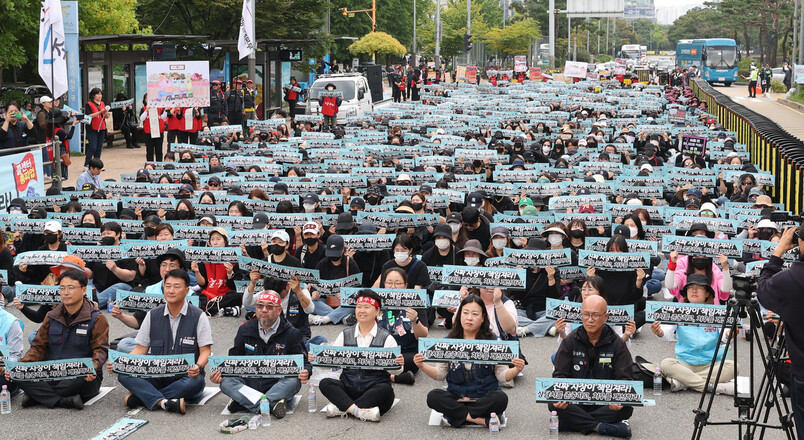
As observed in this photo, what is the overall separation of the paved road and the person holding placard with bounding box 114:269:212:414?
0.49ft

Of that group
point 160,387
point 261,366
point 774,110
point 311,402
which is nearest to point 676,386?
point 311,402

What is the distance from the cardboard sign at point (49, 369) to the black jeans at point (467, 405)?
10.5 feet

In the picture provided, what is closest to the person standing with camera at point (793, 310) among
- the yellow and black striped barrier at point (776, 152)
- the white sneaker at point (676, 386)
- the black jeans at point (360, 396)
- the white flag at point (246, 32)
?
the white sneaker at point (676, 386)

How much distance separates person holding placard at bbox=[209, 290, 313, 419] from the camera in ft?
31.4

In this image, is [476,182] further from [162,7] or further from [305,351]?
[162,7]

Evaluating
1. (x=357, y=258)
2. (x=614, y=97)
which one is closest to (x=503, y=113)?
(x=614, y=97)

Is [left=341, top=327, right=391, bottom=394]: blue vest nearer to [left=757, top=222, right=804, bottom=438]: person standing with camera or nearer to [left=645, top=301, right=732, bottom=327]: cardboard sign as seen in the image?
[left=645, top=301, right=732, bottom=327]: cardboard sign

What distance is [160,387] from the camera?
9.89 meters

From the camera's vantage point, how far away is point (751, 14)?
99250mm

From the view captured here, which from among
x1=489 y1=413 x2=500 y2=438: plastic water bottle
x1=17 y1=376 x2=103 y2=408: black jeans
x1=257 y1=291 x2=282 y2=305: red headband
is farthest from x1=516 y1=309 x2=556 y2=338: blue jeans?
x1=17 y1=376 x2=103 y2=408: black jeans

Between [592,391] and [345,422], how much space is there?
2.23m

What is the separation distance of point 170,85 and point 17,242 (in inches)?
482

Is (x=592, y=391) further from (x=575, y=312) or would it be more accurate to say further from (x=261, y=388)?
(x=261, y=388)

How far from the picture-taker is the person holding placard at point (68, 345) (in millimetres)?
9727
